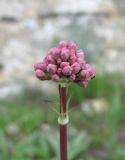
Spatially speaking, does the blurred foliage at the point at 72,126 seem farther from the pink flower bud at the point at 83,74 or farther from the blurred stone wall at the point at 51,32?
the pink flower bud at the point at 83,74

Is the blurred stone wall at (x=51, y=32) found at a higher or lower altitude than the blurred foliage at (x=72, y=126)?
higher

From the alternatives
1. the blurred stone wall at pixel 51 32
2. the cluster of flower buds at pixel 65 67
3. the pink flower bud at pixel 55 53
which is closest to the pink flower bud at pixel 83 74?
the cluster of flower buds at pixel 65 67

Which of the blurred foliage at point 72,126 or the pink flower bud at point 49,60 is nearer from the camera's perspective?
the pink flower bud at point 49,60

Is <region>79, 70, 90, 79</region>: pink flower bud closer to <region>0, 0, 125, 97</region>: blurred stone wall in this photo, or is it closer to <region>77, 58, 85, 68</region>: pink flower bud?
<region>77, 58, 85, 68</region>: pink flower bud

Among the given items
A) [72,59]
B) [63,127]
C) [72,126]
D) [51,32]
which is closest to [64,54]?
[72,59]

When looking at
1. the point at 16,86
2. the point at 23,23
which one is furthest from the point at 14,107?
the point at 23,23

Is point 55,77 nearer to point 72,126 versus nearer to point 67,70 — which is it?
point 67,70

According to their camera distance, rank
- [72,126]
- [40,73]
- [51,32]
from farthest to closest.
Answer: [51,32] → [72,126] → [40,73]
